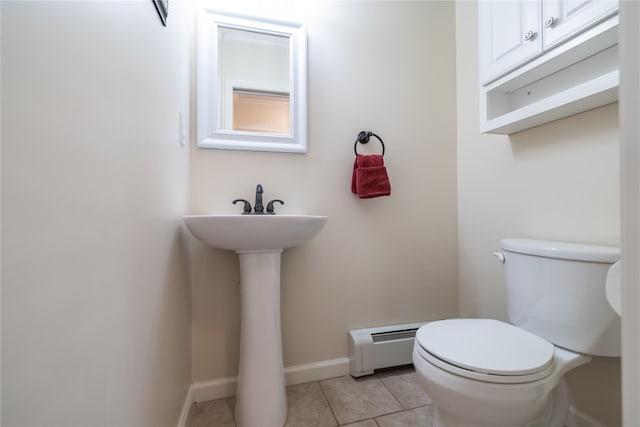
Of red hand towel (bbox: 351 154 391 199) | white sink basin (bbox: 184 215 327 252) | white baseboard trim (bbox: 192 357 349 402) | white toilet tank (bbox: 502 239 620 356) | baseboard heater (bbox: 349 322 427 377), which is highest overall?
red hand towel (bbox: 351 154 391 199)

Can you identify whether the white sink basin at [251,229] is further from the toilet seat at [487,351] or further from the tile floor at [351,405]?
the tile floor at [351,405]

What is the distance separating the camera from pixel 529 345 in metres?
0.87

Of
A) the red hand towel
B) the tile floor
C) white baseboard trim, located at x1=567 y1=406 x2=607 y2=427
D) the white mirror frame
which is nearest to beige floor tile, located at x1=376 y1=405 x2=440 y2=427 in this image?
the tile floor

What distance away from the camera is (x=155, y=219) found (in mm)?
804

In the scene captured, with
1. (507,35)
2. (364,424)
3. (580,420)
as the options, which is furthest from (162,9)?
(580,420)

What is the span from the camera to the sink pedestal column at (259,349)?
42.8 inches

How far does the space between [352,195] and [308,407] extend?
1.03 m

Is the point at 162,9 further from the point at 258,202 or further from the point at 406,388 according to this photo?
the point at 406,388

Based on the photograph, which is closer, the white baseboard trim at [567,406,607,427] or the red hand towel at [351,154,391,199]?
the white baseboard trim at [567,406,607,427]

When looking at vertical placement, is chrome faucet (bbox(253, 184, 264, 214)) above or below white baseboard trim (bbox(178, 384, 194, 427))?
above

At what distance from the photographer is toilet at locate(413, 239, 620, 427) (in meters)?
0.76

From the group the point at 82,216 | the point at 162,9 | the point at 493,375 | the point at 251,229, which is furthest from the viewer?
the point at 251,229

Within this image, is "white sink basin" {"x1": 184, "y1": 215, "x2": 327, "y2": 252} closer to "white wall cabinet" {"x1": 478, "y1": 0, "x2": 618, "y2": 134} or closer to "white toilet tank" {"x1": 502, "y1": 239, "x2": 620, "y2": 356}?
"white toilet tank" {"x1": 502, "y1": 239, "x2": 620, "y2": 356}

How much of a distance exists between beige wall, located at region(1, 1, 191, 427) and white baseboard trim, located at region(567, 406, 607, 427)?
58.3 inches
